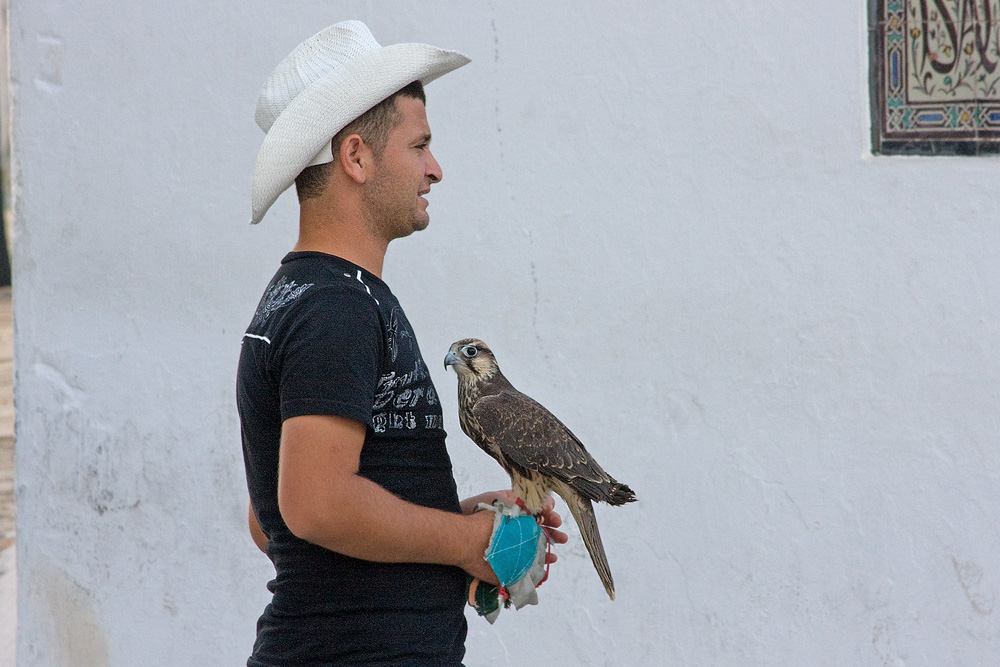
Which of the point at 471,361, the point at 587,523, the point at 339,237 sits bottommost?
the point at 587,523

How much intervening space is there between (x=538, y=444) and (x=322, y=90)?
0.89 metres

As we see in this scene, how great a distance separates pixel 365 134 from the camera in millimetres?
2072

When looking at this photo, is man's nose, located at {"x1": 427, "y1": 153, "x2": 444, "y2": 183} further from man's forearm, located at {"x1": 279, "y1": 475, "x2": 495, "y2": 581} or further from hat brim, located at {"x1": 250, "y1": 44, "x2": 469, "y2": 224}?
man's forearm, located at {"x1": 279, "y1": 475, "x2": 495, "y2": 581}

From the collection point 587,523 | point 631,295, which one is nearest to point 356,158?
point 587,523

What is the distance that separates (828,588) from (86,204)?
3.30m

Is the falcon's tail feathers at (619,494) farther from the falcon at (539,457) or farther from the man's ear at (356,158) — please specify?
the man's ear at (356,158)

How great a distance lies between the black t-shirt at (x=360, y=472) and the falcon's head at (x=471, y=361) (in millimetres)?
410

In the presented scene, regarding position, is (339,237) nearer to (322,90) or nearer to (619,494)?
(322,90)

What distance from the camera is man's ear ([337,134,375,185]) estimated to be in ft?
6.73

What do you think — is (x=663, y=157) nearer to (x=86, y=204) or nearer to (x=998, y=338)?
(x=998, y=338)

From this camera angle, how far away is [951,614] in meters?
3.17

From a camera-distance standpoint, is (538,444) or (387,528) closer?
(387,528)

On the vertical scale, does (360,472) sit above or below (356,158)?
below

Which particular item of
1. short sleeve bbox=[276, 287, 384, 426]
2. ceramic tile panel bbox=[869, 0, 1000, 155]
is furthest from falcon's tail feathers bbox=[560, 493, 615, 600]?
ceramic tile panel bbox=[869, 0, 1000, 155]
